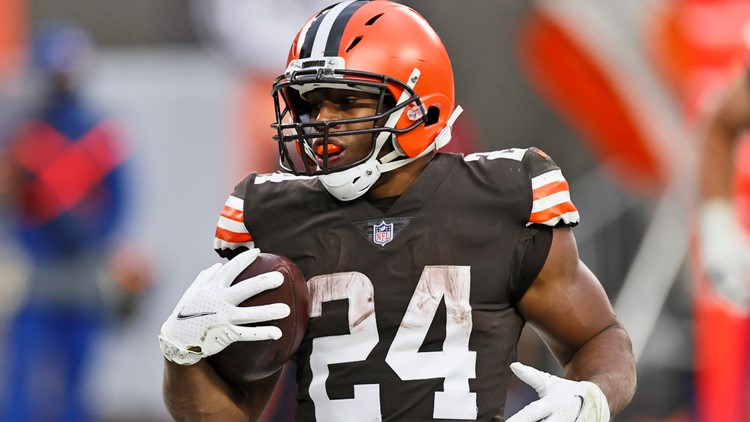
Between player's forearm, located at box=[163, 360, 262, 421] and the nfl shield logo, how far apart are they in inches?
16.0

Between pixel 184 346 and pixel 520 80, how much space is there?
6.46 m

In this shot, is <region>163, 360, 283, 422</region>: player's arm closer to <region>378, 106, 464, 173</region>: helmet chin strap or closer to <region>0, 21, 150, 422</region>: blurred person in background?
<region>378, 106, 464, 173</region>: helmet chin strap

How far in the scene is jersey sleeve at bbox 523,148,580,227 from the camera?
8.11 feet

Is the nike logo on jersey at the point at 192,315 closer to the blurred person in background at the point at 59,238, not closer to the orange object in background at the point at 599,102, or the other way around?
the blurred person in background at the point at 59,238

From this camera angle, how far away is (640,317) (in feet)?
22.0

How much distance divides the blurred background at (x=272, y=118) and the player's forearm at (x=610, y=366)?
11.2 feet

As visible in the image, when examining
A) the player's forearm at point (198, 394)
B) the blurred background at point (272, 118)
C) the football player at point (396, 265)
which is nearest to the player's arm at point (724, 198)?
the blurred background at point (272, 118)

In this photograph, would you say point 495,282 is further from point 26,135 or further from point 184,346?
point 26,135

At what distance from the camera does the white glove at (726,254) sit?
169 inches

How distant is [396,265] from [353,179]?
7.3 inches

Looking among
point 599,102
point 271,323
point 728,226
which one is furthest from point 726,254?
point 599,102

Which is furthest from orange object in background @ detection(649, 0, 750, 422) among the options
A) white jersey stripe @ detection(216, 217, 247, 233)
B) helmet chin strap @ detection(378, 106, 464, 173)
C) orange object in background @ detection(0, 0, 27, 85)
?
orange object in background @ detection(0, 0, 27, 85)

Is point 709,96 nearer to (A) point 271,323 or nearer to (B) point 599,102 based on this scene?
(B) point 599,102

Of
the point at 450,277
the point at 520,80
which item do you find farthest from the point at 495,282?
the point at 520,80
